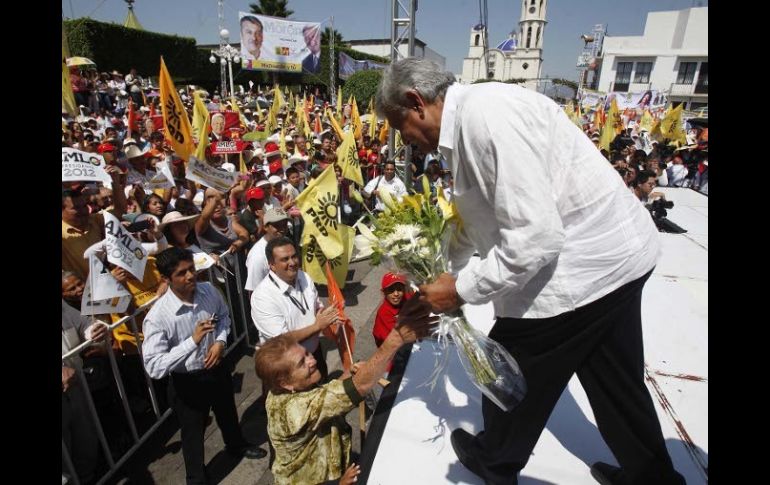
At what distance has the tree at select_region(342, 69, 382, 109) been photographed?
3234cm

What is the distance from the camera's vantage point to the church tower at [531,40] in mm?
79375

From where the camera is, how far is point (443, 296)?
→ 1691 mm

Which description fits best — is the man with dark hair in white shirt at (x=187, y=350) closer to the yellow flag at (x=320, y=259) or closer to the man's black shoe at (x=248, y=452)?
the man's black shoe at (x=248, y=452)

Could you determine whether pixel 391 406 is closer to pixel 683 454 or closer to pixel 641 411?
pixel 641 411

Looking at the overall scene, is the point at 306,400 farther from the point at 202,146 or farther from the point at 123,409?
the point at 202,146

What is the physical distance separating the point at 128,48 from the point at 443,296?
33.5m

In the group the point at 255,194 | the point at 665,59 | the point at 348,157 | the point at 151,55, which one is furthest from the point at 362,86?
the point at 665,59

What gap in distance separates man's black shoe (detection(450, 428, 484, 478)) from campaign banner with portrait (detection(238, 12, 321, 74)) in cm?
3130

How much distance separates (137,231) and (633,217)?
4076 mm

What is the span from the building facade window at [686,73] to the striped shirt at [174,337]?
67.1 meters

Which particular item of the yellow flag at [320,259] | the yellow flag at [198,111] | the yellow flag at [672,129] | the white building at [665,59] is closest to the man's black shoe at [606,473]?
the yellow flag at [320,259]

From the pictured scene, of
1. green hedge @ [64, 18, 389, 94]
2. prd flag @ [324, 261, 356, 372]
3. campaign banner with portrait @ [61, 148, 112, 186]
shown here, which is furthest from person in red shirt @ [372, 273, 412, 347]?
green hedge @ [64, 18, 389, 94]

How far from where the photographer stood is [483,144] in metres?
1.39

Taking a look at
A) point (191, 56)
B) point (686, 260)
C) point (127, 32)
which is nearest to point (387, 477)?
point (686, 260)
